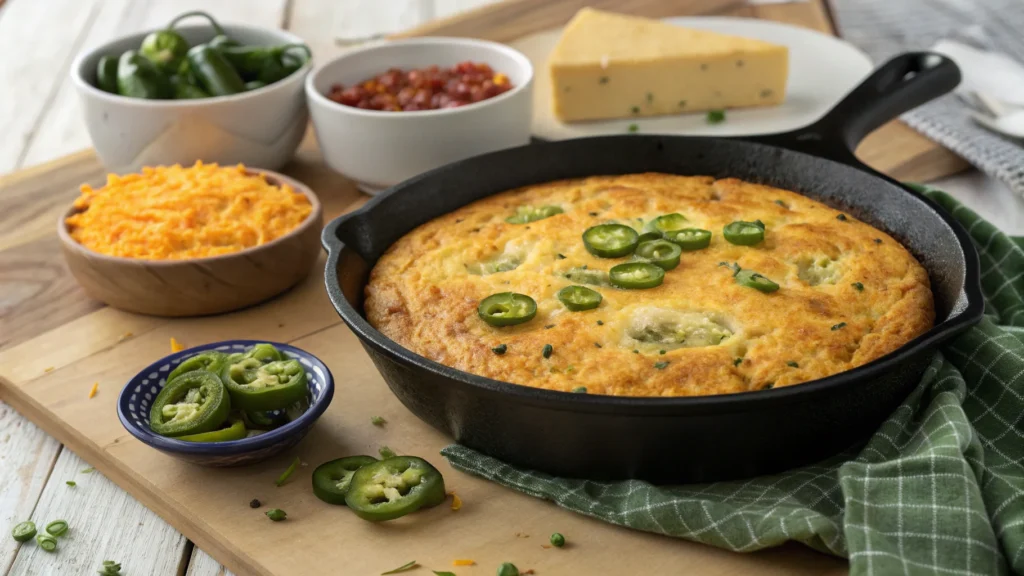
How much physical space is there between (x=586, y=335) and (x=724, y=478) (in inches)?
19.9

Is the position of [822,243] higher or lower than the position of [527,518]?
higher

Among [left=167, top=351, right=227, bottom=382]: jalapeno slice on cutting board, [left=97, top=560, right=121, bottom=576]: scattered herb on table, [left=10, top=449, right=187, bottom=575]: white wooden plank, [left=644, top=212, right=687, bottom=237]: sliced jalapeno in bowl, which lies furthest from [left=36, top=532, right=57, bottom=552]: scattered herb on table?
[left=644, top=212, right=687, bottom=237]: sliced jalapeno in bowl

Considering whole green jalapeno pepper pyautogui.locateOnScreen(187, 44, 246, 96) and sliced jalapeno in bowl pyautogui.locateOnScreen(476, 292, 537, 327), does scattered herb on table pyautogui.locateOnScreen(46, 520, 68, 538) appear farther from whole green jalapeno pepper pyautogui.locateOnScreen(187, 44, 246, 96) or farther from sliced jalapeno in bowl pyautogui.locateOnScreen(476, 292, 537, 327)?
whole green jalapeno pepper pyautogui.locateOnScreen(187, 44, 246, 96)

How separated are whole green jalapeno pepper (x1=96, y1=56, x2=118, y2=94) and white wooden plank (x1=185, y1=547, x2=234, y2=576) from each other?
2537 mm

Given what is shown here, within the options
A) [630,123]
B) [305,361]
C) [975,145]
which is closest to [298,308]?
[305,361]

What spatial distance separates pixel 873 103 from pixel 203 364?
8.20ft

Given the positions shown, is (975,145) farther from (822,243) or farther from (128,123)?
(128,123)

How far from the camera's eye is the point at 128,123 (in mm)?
4438

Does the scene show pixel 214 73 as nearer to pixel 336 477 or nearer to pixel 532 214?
pixel 532 214

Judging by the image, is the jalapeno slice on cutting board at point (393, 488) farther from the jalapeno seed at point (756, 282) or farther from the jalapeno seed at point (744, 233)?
the jalapeno seed at point (744, 233)

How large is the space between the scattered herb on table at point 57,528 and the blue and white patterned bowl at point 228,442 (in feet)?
1.03

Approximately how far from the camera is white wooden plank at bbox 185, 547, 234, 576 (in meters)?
2.76

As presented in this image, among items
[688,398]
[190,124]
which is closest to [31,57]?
[190,124]

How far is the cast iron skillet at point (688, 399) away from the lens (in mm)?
2537
